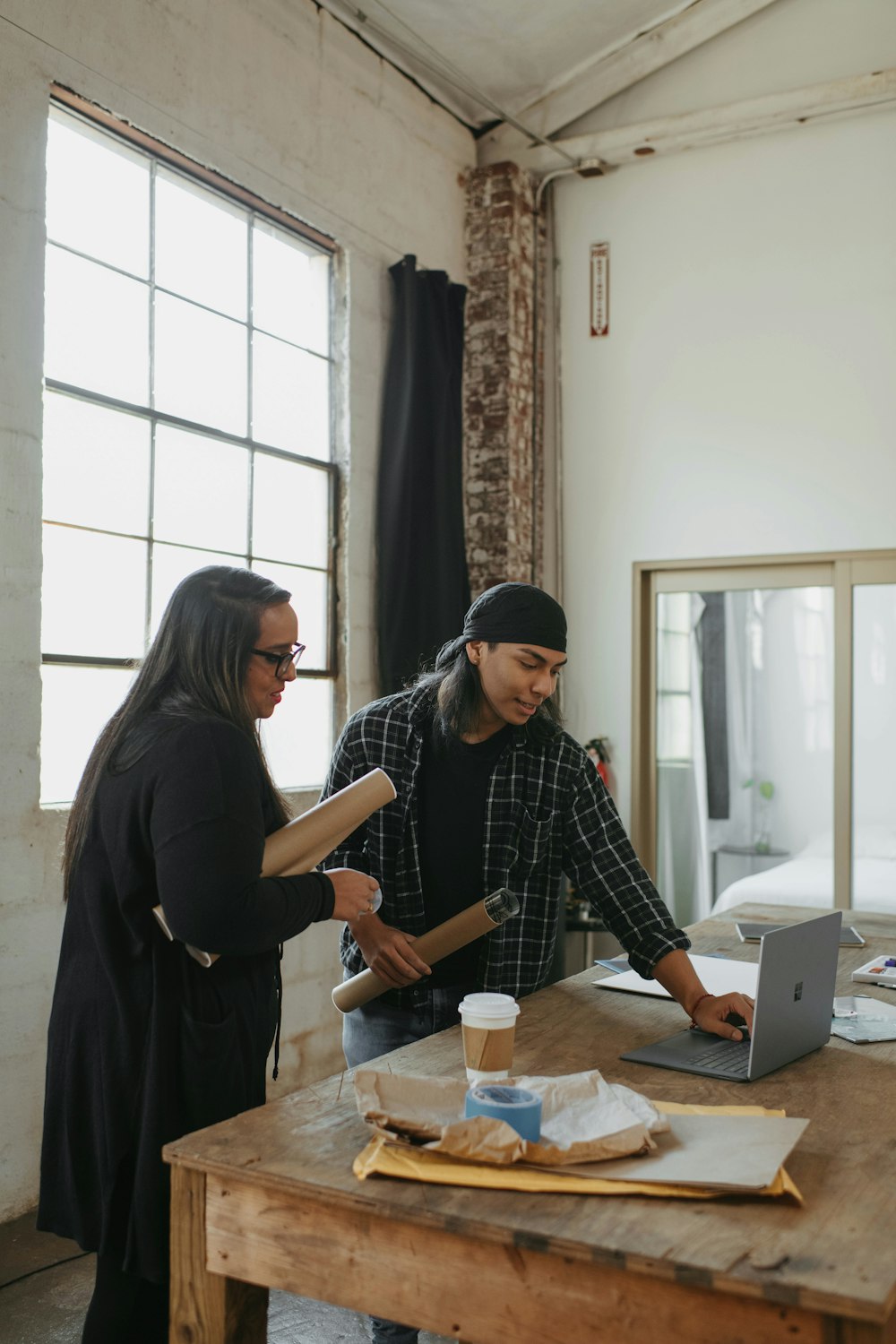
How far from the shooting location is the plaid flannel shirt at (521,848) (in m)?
2.28

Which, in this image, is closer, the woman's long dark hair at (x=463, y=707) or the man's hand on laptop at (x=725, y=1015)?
the man's hand on laptop at (x=725, y=1015)

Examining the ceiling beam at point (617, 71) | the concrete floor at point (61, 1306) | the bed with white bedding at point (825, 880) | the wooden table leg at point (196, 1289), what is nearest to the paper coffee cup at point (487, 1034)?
the wooden table leg at point (196, 1289)

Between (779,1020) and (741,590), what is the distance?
3719mm

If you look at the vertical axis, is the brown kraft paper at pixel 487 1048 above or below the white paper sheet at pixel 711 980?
above

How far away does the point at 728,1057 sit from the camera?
190 cm

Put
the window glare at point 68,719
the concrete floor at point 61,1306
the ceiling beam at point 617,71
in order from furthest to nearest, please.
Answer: the ceiling beam at point 617,71, the window glare at point 68,719, the concrete floor at point 61,1306

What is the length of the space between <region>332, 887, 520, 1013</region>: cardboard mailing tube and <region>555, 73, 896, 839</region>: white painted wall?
347 cm

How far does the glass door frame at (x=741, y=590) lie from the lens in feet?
16.7

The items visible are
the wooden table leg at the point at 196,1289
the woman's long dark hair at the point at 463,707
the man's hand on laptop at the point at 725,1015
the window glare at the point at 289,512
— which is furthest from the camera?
the window glare at the point at 289,512

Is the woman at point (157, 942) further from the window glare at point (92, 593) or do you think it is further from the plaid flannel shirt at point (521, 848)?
the window glare at point (92, 593)

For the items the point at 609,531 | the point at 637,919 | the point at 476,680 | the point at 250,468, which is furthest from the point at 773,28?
the point at 637,919

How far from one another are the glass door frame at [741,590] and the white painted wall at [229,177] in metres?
1.43

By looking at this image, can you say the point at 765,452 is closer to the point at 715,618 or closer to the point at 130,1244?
the point at 715,618

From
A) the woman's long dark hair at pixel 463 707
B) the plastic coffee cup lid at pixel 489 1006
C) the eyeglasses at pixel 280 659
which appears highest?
the eyeglasses at pixel 280 659
